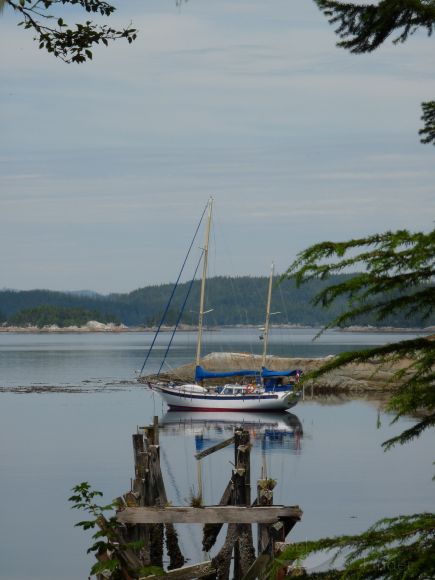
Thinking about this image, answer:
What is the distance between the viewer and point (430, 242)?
640 cm

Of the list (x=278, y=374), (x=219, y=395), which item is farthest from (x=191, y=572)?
(x=278, y=374)

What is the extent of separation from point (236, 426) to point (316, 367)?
31.5 m

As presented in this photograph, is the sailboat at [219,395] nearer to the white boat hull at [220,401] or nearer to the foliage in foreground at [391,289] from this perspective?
the white boat hull at [220,401]

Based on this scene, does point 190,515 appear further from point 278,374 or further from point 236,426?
point 278,374

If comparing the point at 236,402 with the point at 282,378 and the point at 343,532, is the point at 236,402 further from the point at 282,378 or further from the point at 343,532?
the point at 343,532

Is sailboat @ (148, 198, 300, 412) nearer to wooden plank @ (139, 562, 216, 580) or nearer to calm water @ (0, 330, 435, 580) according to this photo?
calm water @ (0, 330, 435, 580)

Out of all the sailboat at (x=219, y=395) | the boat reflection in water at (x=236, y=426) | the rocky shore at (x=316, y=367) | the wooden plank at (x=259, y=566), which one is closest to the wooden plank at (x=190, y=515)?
the wooden plank at (x=259, y=566)

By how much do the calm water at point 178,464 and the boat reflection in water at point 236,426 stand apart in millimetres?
67

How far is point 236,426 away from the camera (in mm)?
51094

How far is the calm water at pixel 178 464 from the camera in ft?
92.4

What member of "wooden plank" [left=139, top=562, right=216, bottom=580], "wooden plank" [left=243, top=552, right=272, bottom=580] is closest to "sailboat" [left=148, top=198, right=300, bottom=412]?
"wooden plank" [left=139, top=562, right=216, bottom=580]

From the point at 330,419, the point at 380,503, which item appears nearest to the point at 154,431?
the point at 380,503

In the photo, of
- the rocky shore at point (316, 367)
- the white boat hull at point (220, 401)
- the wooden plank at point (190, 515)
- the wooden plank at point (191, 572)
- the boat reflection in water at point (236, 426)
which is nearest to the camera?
the wooden plank at point (191, 572)

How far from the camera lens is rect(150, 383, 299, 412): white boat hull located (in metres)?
66.4
